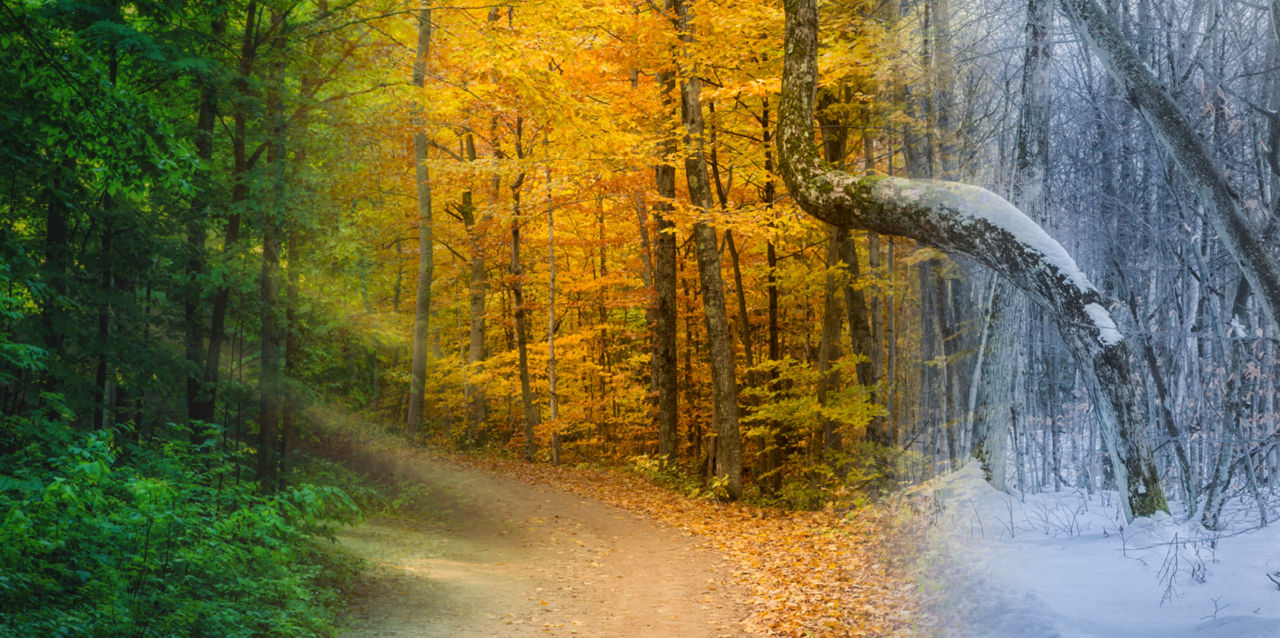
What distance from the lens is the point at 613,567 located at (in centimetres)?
909

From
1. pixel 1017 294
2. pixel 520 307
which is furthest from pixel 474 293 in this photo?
pixel 1017 294

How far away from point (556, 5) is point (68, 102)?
749 centimetres

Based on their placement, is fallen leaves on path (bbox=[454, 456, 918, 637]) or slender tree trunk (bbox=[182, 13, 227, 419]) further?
slender tree trunk (bbox=[182, 13, 227, 419])

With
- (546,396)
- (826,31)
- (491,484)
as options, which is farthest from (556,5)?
(546,396)

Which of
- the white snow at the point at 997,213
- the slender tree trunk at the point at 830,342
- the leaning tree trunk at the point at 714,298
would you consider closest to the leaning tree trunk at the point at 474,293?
the leaning tree trunk at the point at 714,298

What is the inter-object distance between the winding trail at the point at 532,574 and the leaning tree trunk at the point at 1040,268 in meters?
3.80

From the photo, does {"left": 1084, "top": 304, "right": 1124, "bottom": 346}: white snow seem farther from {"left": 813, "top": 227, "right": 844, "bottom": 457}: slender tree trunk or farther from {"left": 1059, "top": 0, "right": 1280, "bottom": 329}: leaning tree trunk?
{"left": 813, "top": 227, "right": 844, "bottom": 457}: slender tree trunk

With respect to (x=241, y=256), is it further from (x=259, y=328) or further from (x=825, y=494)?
(x=825, y=494)

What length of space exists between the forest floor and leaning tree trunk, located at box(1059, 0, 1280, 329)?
11.6ft

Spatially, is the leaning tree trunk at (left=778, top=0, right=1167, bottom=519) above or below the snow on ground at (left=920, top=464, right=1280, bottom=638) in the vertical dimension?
above

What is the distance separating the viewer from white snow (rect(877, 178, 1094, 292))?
11.8ft

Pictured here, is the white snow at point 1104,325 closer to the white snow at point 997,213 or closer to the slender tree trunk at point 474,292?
the white snow at point 997,213

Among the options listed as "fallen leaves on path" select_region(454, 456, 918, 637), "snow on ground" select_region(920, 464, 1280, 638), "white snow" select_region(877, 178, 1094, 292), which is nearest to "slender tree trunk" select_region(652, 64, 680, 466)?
"fallen leaves on path" select_region(454, 456, 918, 637)

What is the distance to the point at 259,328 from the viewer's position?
952 cm
